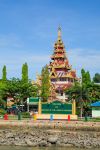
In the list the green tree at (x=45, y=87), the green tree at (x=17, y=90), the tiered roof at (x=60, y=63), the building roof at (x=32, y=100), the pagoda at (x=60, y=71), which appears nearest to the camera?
the green tree at (x=17, y=90)

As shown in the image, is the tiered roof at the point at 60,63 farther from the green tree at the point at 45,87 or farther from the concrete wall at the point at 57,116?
the concrete wall at the point at 57,116


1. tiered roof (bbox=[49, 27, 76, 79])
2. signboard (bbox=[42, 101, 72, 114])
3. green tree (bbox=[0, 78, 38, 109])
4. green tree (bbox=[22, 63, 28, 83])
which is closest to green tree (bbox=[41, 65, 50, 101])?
green tree (bbox=[22, 63, 28, 83])

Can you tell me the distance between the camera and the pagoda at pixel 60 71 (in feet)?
326

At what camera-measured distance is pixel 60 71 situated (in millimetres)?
102812

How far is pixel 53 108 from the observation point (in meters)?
56.1

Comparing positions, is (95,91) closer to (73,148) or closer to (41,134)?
(41,134)

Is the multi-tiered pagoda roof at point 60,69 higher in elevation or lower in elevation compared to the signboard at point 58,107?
higher

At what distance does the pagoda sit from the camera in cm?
9925

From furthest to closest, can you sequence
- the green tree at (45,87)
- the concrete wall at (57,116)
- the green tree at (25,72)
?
the green tree at (25,72) → the green tree at (45,87) → the concrete wall at (57,116)

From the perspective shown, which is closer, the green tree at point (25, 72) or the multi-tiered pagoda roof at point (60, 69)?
the green tree at point (25, 72)

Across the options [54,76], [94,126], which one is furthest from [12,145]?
[54,76]

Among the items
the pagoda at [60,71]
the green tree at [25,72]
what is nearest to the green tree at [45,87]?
the green tree at [25,72]

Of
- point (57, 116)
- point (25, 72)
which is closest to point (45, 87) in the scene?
point (25, 72)

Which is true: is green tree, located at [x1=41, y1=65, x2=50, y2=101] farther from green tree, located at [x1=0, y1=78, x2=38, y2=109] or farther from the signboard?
the signboard
